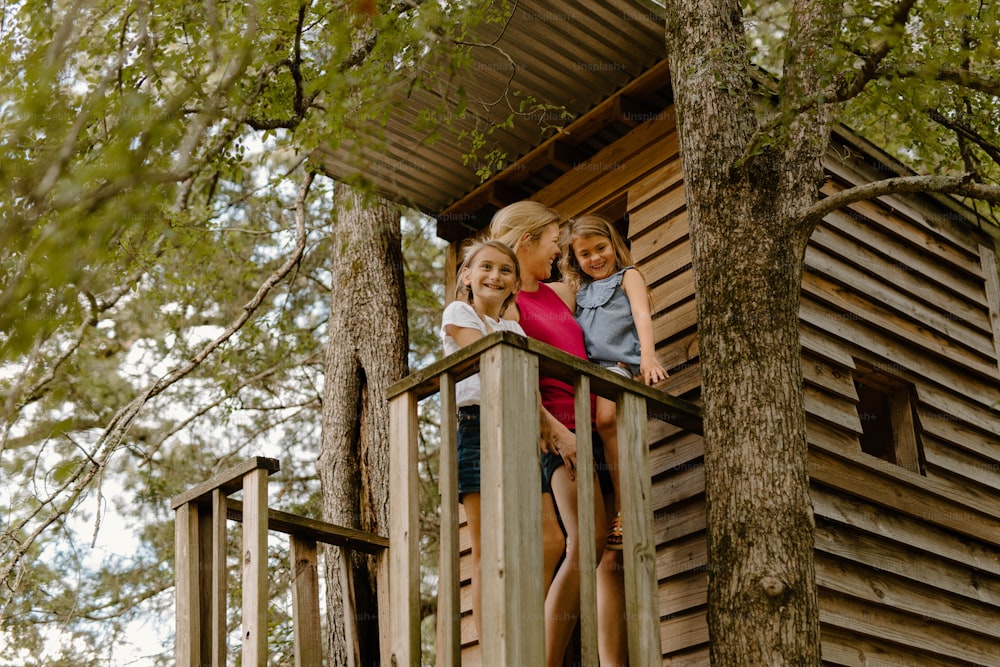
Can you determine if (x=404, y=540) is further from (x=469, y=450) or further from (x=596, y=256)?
(x=596, y=256)

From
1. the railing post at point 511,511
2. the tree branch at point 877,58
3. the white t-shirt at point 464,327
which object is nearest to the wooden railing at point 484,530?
the railing post at point 511,511

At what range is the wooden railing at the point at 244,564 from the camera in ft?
13.9

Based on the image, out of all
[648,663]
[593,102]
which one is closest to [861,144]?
[593,102]

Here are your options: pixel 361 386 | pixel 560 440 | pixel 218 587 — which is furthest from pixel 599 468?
pixel 361 386

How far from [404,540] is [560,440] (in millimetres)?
851

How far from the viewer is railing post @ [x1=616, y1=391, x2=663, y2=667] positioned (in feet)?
12.8

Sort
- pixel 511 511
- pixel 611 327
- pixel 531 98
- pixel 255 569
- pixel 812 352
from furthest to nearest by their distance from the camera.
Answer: pixel 531 98, pixel 812 352, pixel 611 327, pixel 255 569, pixel 511 511

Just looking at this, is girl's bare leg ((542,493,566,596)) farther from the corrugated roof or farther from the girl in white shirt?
the corrugated roof

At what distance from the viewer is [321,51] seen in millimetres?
7199

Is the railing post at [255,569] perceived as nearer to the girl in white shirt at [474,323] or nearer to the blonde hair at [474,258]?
the girl in white shirt at [474,323]

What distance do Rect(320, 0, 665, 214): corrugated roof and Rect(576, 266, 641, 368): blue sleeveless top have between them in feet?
3.64

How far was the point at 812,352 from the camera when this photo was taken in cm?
577

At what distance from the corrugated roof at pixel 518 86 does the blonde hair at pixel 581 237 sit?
2.51 feet

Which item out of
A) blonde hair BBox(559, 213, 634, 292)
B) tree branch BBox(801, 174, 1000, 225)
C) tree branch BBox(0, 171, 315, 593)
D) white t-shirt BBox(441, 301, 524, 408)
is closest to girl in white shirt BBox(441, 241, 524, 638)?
white t-shirt BBox(441, 301, 524, 408)
